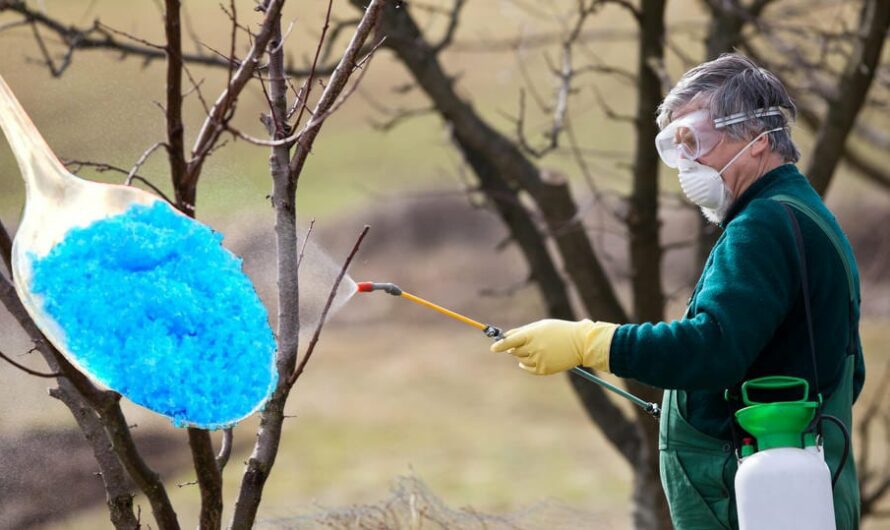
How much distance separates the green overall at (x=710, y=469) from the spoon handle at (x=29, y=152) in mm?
1020

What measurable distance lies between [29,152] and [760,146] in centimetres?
111

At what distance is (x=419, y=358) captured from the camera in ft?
38.0

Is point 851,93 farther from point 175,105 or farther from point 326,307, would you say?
point 175,105

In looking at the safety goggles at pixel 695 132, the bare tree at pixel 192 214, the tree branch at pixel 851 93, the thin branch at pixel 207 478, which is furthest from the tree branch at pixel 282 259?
the tree branch at pixel 851 93

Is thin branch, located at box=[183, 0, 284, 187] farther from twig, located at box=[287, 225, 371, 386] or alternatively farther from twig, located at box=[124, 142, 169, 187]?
twig, located at box=[287, 225, 371, 386]

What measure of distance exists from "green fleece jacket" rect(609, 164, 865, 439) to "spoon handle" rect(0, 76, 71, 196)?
86 cm

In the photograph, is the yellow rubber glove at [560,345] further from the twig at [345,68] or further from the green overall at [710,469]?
the twig at [345,68]

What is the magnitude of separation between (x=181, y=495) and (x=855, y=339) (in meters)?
6.69

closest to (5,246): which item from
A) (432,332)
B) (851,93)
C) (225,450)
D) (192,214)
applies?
(192,214)

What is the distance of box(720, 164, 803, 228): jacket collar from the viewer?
67.2 inches

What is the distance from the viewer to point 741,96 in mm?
1724

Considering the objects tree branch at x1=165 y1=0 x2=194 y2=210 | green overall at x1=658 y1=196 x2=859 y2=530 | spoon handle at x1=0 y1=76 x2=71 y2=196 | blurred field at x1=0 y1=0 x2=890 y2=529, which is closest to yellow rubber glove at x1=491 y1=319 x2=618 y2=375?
green overall at x1=658 y1=196 x2=859 y2=530

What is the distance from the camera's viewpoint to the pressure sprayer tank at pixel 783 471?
1.62m

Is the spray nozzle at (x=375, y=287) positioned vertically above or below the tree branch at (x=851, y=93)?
below
